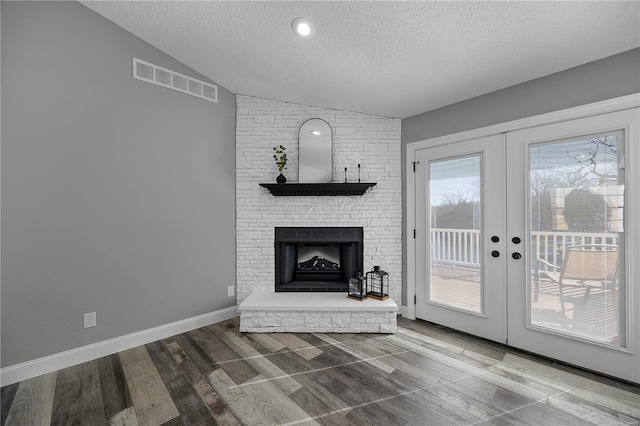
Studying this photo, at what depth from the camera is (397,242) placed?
327 cm

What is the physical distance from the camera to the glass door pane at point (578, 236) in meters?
2.00

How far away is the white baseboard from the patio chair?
10.7ft

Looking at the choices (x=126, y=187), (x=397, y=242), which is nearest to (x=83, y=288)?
(x=126, y=187)

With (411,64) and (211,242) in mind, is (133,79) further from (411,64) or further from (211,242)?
(411,64)

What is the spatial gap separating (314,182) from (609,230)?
254 centimetres

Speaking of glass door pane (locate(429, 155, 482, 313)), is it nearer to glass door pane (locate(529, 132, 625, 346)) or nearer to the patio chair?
glass door pane (locate(529, 132, 625, 346))

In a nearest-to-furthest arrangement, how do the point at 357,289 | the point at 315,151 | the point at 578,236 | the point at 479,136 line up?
the point at 578,236 → the point at 479,136 → the point at 357,289 → the point at 315,151

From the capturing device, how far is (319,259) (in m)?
3.50

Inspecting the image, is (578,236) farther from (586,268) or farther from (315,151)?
(315,151)

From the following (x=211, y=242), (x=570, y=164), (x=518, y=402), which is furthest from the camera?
(x=211, y=242)

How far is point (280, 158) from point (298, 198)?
518 millimetres

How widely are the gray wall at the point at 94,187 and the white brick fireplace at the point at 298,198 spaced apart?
0.35 metres

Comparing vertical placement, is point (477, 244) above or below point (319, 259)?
above

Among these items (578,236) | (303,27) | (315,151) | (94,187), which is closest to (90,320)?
(94,187)
